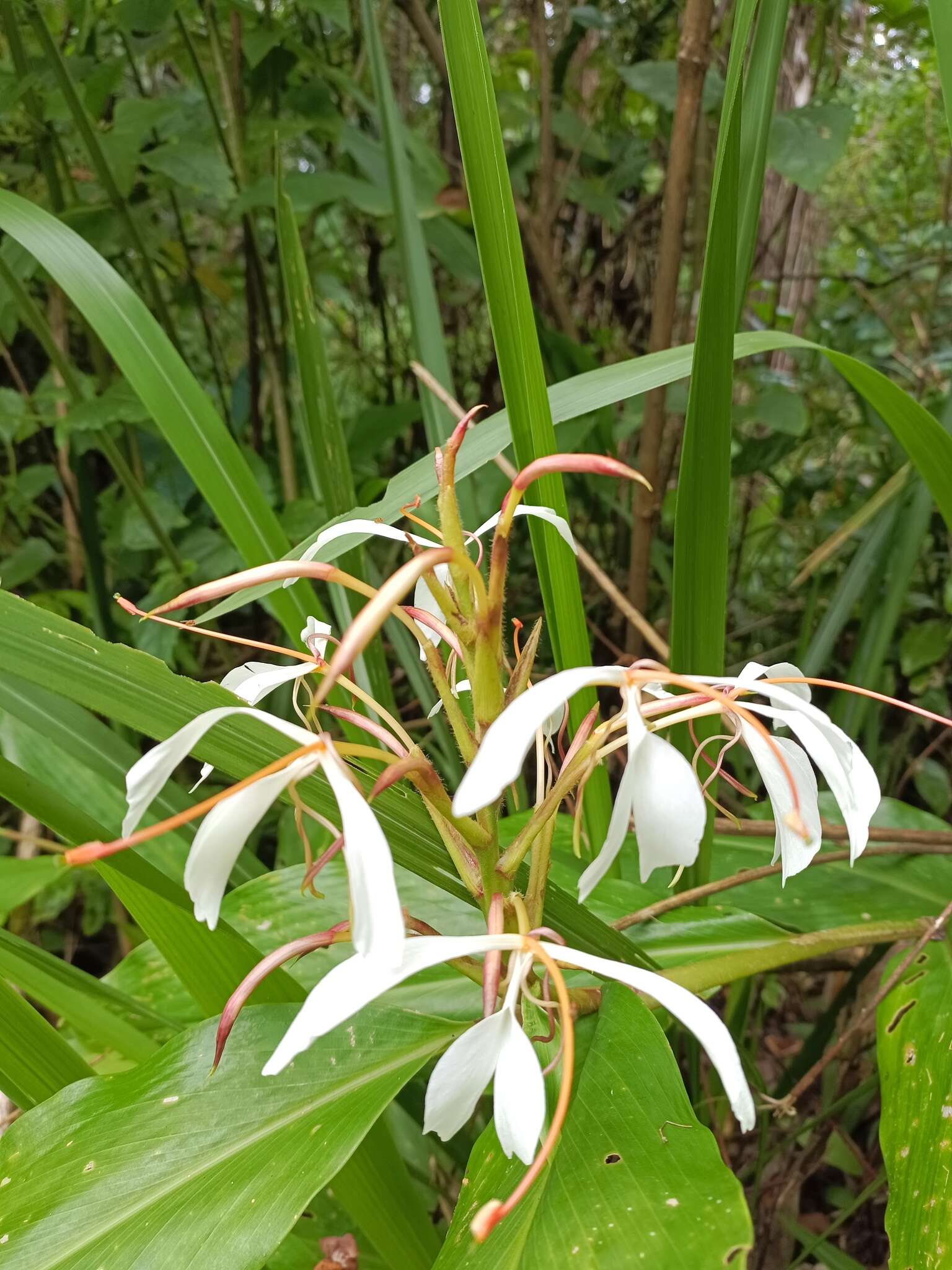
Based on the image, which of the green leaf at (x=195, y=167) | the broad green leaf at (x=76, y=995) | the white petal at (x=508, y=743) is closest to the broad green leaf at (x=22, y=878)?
the broad green leaf at (x=76, y=995)

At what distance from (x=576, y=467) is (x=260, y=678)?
141 millimetres

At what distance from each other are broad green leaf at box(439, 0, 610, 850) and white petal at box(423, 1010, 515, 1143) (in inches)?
8.3

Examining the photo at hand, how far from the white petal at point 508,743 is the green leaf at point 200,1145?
0.16 metres

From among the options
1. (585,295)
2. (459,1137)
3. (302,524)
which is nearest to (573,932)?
(459,1137)

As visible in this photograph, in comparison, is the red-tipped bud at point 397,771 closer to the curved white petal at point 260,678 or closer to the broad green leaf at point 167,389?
the curved white petal at point 260,678

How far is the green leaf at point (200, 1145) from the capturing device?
255mm

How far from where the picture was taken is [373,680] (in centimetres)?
53

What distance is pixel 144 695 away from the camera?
0.81 ft

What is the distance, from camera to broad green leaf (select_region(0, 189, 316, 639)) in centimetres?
47

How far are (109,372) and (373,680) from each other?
2.35ft

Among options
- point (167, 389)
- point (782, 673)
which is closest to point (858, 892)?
point (782, 673)

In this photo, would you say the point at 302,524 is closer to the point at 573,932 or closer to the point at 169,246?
the point at 169,246

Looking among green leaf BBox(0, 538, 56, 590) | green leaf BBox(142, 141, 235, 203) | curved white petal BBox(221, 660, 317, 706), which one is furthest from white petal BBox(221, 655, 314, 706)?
green leaf BBox(0, 538, 56, 590)

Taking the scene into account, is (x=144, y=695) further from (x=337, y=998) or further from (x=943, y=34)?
(x=943, y=34)
